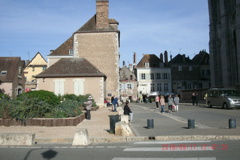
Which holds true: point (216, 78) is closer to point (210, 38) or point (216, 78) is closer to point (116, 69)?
point (210, 38)

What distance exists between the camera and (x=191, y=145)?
8.18 m

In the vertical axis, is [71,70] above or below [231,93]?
above

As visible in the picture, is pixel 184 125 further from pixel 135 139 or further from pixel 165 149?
pixel 165 149

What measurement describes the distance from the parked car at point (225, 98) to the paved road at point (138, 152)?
16138 mm

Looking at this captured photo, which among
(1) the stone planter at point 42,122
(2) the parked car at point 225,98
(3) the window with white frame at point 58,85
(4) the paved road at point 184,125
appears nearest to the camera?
(4) the paved road at point 184,125

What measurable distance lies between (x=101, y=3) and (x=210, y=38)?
75.5 ft

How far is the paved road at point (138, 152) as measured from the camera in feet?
21.9

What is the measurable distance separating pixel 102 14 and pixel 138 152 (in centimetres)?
3192

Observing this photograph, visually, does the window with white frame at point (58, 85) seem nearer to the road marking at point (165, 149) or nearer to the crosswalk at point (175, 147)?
the crosswalk at point (175, 147)

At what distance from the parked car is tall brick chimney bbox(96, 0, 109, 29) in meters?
17.4

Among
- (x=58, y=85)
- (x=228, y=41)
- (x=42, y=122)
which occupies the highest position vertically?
(x=228, y=41)

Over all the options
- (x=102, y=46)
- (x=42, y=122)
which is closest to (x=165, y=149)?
(x=42, y=122)

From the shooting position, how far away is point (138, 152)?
24.0 feet

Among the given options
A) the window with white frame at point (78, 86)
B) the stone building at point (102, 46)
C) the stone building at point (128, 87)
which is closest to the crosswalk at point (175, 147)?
the window with white frame at point (78, 86)
